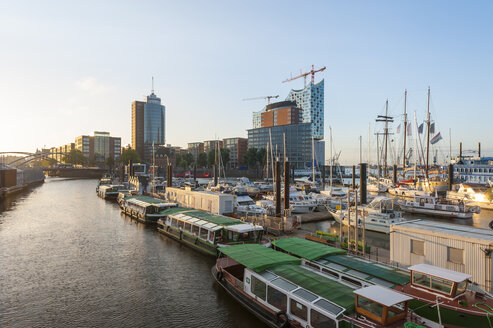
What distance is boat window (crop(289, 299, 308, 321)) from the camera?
54.5 feet

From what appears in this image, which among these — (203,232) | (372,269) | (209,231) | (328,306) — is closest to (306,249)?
(372,269)

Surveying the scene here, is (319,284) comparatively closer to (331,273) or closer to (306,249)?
(331,273)

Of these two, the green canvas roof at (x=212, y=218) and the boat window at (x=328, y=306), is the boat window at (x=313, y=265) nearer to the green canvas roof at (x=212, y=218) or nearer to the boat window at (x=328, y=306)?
the boat window at (x=328, y=306)

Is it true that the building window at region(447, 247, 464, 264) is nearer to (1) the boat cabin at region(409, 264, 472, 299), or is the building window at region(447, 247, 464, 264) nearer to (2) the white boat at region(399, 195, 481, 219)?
(1) the boat cabin at region(409, 264, 472, 299)

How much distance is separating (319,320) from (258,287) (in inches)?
215

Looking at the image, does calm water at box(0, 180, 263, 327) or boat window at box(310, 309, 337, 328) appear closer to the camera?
boat window at box(310, 309, 337, 328)

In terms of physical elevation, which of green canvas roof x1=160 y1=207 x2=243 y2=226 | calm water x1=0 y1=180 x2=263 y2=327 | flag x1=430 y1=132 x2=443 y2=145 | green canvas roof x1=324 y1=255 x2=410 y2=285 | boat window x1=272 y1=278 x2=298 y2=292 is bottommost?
calm water x1=0 y1=180 x2=263 y2=327

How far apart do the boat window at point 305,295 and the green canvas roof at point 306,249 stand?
19.9 feet

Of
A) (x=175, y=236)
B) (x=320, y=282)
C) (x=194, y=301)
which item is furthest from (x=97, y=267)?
(x=320, y=282)

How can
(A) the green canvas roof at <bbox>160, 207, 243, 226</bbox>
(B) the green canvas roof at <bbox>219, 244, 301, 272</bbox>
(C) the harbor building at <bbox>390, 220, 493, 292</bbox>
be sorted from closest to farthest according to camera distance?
1. (C) the harbor building at <bbox>390, 220, 493, 292</bbox>
2. (B) the green canvas roof at <bbox>219, 244, 301, 272</bbox>
3. (A) the green canvas roof at <bbox>160, 207, 243, 226</bbox>

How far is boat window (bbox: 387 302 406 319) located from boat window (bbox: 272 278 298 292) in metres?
5.47

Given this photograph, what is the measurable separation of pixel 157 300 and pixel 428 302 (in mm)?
19362

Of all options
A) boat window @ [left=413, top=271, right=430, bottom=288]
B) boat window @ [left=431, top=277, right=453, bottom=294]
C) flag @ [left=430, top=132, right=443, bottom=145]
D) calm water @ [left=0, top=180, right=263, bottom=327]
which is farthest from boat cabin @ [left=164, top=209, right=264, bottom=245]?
flag @ [left=430, top=132, right=443, bottom=145]

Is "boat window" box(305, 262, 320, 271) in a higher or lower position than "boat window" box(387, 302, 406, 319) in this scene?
lower
